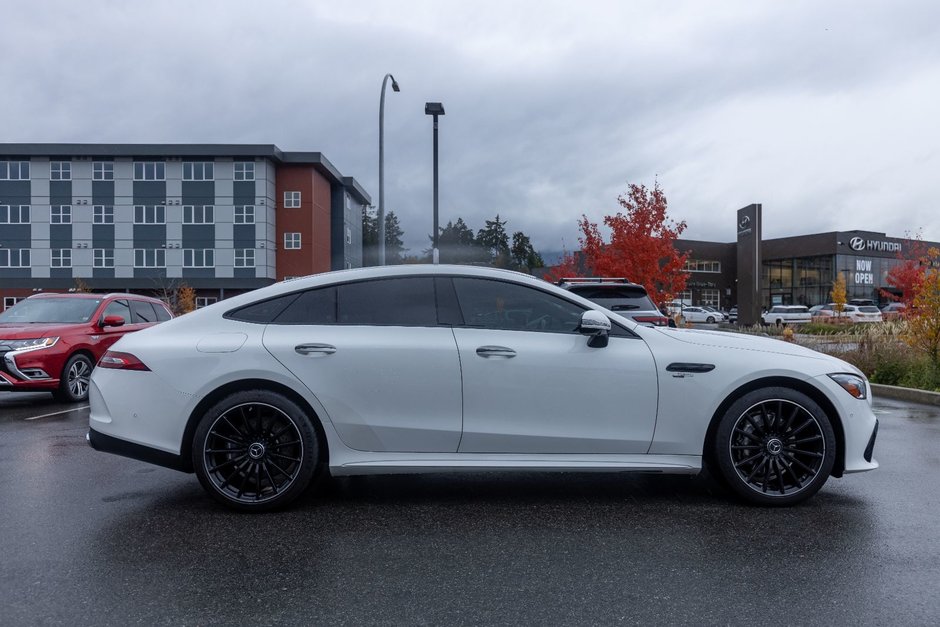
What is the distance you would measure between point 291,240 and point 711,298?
162ft

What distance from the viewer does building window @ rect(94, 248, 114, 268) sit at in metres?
57.5

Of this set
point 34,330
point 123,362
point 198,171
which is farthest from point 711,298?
point 123,362

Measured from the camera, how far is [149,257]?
57531mm

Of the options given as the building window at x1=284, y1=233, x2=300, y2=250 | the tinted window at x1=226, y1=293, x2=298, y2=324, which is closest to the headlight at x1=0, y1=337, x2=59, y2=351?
the tinted window at x1=226, y1=293, x2=298, y2=324

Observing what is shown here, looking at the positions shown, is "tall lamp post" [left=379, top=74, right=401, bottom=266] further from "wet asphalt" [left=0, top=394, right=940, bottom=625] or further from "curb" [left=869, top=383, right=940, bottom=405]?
"wet asphalt" [left=0, top=394, right=940, bottom=625]

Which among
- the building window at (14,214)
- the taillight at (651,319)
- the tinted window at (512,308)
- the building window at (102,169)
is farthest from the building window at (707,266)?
the tinted window at (512,308)

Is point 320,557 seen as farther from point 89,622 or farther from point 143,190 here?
point 143,190

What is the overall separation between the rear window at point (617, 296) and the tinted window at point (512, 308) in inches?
227

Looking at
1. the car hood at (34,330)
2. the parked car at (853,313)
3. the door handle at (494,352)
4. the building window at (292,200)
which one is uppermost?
the building window at (292,200)

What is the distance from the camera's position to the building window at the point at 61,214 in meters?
57.1

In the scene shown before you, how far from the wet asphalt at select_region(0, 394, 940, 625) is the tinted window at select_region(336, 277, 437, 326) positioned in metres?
1.22

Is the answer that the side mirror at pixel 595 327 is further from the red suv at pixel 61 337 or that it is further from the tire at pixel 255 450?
the red suv at pixel 61 337

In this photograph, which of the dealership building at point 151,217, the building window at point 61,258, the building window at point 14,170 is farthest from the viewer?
the building window at point 61,258

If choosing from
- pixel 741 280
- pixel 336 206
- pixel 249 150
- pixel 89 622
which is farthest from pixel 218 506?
pixel 336 206
